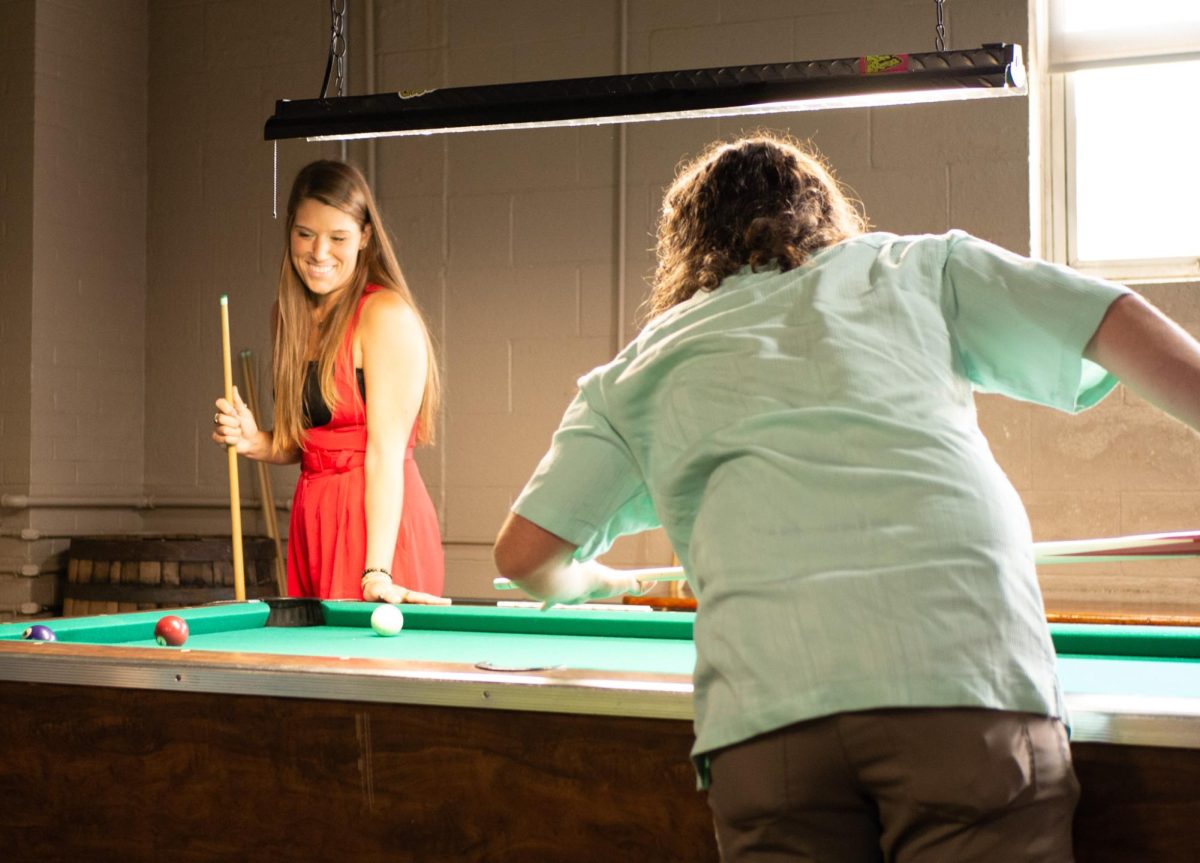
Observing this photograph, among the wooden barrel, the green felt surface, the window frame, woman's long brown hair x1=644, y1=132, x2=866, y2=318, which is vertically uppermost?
the window frame

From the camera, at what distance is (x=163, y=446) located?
5531mm

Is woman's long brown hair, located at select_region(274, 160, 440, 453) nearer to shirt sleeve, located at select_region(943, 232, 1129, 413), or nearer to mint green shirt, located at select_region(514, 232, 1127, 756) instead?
mint green shirt, located at select_region(514, 232, 1127, 756)

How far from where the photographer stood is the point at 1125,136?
14.8 feet

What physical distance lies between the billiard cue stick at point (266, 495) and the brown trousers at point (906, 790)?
3.95 m

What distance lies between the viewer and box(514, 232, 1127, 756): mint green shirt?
1178mm

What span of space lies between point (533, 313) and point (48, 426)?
1896 millimetres

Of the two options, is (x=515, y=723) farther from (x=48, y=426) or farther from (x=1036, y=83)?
(x=48, y=426)

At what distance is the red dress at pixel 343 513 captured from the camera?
10.8ft

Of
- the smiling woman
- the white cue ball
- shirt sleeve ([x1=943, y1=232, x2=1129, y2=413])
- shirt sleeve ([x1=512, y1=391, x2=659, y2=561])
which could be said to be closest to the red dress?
the smiling woman

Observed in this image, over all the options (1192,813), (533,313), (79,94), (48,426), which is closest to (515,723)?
(1192,813)

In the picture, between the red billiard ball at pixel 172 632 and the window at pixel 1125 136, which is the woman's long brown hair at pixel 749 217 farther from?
the window at pixel 1125 136

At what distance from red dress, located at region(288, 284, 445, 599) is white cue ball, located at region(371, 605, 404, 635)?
2.59ft

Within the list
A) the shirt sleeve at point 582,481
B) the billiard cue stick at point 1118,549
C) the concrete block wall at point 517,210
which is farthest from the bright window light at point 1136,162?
the shirt sleeve at point 582,481

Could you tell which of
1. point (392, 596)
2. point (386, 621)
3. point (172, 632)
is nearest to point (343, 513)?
point (392, 596)
